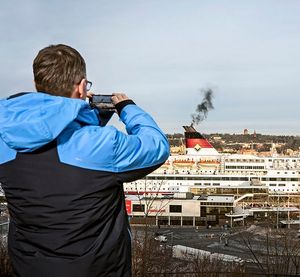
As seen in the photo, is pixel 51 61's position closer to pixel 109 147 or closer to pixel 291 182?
pixel 109 147

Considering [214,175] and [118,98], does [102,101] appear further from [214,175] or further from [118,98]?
[214,175]

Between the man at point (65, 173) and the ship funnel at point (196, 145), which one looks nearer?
the man at point (65, 173)

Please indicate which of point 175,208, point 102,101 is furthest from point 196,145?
point 102,101

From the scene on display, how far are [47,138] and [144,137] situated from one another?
0.24 metres

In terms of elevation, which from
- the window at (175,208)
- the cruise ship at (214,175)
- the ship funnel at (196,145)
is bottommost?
the window at (175,208)

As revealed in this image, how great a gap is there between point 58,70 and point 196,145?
33014 millimetres

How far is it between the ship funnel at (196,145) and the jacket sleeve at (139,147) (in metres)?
32.3

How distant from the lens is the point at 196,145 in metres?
33.9

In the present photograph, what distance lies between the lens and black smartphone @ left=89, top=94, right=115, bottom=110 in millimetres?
1269

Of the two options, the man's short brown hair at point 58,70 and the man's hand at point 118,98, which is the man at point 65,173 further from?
the man's hand at point 118,98

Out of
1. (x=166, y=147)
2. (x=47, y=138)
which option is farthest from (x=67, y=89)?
(x=166, y=147)

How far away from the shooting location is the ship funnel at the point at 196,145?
33656mm

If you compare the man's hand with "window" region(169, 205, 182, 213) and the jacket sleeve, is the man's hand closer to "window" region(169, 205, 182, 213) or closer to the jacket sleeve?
the jacket sleeve

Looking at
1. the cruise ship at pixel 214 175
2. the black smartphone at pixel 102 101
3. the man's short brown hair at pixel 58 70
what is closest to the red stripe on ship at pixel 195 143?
the cruise ship at pixel 214 175
